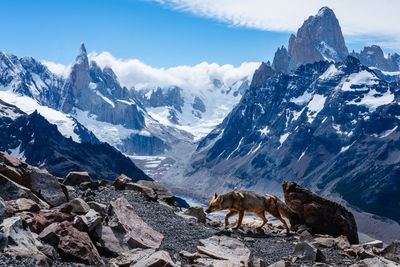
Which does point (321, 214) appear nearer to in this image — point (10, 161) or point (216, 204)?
point (216, 204)

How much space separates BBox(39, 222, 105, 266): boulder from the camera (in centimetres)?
1822

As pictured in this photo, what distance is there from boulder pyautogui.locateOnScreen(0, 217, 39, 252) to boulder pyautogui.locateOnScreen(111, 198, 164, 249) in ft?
18.1

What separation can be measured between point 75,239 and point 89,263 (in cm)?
119

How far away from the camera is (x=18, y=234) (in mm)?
16766

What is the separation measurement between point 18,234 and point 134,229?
777cm

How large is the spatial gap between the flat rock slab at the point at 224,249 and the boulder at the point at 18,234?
8.28 metres

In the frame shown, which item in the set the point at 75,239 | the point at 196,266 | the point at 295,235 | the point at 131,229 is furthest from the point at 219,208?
the point at 75,239

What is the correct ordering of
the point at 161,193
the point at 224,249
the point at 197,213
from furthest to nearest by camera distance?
the point at 161,193
the point at 197,213
the point at 224,249

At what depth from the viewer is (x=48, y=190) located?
2592 centimetres

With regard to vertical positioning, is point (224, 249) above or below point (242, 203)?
below

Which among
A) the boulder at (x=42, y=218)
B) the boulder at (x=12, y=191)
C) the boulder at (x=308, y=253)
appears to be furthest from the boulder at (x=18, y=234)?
the boulder at (x=308, y=253)

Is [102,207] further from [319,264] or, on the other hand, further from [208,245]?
[319,264]

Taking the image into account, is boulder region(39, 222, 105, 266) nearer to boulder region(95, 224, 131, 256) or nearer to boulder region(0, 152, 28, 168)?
boulder region(95, 224, 131, 256)

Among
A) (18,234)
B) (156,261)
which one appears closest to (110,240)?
(156,261)
